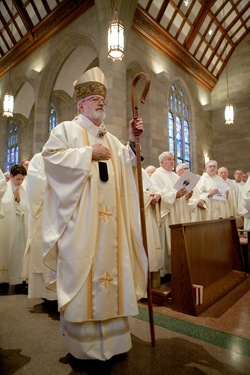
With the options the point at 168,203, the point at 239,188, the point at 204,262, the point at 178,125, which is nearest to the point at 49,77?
the point at 178,125

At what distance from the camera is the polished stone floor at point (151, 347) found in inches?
71.7

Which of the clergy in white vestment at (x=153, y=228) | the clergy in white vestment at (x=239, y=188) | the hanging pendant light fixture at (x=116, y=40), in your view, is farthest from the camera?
the clergy in white vestment at (x=239, y=188)

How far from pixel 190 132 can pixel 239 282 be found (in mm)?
9450

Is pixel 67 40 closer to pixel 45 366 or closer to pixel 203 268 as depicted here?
pixel 203 268

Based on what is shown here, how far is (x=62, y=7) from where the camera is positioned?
974 centimetres

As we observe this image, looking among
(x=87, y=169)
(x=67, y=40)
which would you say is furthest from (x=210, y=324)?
(x=67, y=40)

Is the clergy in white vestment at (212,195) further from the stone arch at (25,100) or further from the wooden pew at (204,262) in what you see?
the stone arch at (25,100)

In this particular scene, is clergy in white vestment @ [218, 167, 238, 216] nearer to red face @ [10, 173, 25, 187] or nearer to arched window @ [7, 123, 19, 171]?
red face @ [10, 173, 25, 187]

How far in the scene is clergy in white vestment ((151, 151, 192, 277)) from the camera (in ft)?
13.0

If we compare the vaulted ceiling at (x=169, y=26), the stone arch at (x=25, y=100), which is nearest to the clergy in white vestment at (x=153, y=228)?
the vaulted ceiling at (x=169, y=26)

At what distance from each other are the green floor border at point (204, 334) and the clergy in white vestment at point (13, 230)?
7.14 feet

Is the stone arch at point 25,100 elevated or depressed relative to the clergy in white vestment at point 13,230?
elevated

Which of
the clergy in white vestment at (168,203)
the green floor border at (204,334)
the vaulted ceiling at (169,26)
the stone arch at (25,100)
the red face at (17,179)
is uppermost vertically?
the vaulted ceiling at (169,26)

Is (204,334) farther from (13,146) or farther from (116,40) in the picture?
(13,146)
